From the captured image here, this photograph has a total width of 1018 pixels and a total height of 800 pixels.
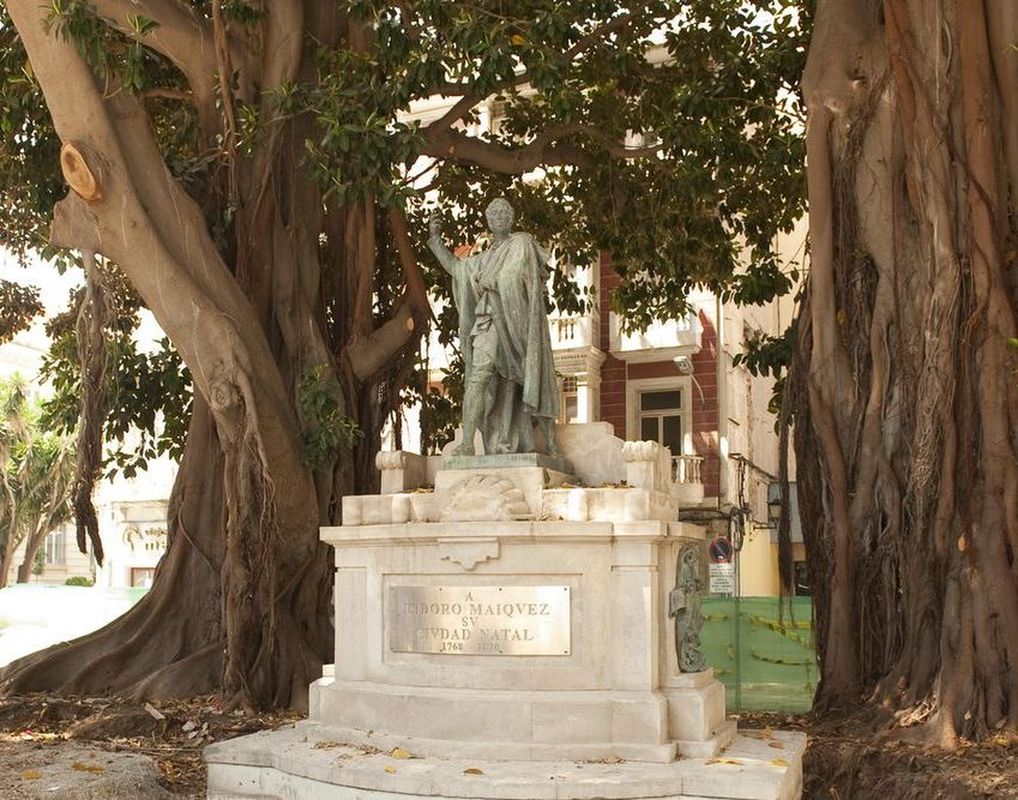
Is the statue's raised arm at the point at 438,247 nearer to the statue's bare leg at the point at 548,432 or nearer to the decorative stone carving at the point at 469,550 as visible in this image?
the statue's bare leg at the point at 548,432

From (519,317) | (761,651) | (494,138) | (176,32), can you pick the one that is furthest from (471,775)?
(494,138)

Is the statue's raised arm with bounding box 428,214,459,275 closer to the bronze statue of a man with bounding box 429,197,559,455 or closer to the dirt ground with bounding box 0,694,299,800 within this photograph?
the bronze statue of a man with bounding box 429,197,559,455

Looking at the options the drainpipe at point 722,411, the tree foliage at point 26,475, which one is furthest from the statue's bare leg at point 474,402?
the tree foliage at point 26,475

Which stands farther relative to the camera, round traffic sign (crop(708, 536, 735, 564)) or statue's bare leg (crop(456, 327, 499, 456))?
round traffic sign (crop(708, 536, 735, 564))

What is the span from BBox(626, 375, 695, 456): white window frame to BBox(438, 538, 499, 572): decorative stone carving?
58.6 ft

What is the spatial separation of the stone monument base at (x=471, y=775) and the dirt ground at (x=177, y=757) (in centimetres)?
76

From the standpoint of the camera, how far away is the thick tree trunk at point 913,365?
329 inches

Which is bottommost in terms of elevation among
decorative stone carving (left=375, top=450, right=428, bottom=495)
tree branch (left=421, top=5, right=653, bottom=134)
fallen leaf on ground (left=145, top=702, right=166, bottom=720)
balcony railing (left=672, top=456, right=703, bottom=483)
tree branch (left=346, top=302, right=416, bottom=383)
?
fallen leaf on ground (left=145, top=702, right=166, bottom=720)

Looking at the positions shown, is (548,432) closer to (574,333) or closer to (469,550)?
(469,550)

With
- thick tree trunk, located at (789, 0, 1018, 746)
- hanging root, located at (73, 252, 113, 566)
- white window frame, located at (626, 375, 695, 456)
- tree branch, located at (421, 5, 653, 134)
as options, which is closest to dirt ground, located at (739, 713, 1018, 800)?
thick tree trunk, located at (789, 0, 1018, 746)

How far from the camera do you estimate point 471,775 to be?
648 centimetres

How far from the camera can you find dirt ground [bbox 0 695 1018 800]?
24.6ft

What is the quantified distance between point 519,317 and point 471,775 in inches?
104

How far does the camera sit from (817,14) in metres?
10.3
